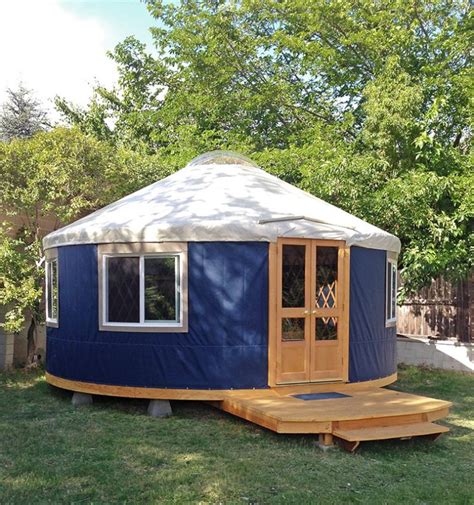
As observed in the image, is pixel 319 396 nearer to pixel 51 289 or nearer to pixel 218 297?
pixel 218 297

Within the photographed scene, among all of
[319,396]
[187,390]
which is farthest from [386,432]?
[187,390]

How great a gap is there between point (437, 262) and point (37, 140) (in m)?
6.18

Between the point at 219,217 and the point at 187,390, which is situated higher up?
the point at 219,217

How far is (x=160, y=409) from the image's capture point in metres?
6.16

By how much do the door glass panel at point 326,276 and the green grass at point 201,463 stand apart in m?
1.57

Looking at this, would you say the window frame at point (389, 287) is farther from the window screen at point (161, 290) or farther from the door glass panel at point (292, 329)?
the window screen at point (161, 290)

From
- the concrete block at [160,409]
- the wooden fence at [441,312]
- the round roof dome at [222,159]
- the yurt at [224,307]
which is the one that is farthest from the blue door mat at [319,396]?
the wooden fence at [441,312]

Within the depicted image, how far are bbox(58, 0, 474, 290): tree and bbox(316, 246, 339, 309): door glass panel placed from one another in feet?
10.3

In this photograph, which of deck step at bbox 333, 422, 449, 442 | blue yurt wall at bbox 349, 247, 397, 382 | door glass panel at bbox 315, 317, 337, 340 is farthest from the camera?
blue yurt wall at bbox 349, 247, 397, 382

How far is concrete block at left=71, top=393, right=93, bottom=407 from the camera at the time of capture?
6691mm

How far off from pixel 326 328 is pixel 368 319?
652 mm

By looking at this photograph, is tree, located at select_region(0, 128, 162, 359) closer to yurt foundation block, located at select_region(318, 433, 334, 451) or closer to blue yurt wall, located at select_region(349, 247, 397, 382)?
blue yurt wall, located at select_region(349, 247, 397, 382)

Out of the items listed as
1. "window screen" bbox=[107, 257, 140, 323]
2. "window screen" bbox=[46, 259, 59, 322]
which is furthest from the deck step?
"window screen" bbox=[46, 259, 59, 322]

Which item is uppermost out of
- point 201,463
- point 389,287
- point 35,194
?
point 35,194
